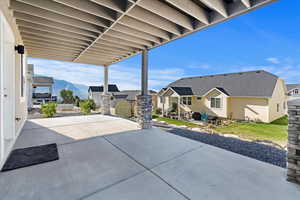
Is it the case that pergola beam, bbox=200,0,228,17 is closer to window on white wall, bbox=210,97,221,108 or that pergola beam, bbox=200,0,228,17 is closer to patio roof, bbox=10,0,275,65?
patio roof, bbox=10,0,275,65

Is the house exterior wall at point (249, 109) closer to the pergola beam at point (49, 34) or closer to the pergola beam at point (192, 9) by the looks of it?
the pergola beam at point (192, 9)

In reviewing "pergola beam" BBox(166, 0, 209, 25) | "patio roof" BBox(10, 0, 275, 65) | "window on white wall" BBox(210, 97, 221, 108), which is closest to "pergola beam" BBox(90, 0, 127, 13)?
"patio roof" BBox(10, 0, 275, 65)

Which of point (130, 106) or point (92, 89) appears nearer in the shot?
point (130, 106)

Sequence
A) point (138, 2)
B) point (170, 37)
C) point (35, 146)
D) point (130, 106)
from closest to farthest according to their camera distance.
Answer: point (138, 2) < point (35, 146) < point (170, 37) < point (130, 106)

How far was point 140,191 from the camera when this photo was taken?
75.0 inches

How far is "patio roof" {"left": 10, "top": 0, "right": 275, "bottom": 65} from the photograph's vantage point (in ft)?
9.65

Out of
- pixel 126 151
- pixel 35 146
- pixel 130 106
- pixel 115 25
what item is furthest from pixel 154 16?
pixel 130 106

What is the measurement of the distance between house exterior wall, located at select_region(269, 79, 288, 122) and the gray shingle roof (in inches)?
27.8

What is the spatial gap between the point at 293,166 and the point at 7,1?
615 cm

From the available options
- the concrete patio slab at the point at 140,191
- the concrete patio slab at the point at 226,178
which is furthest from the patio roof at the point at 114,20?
the concrete patio slab at the point at 140,191

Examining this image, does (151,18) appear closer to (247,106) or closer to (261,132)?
(261,132)

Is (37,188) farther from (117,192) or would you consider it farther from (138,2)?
(138,2)

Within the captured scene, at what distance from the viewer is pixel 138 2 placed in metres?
2.76

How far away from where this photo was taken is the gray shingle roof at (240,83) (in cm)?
1133
